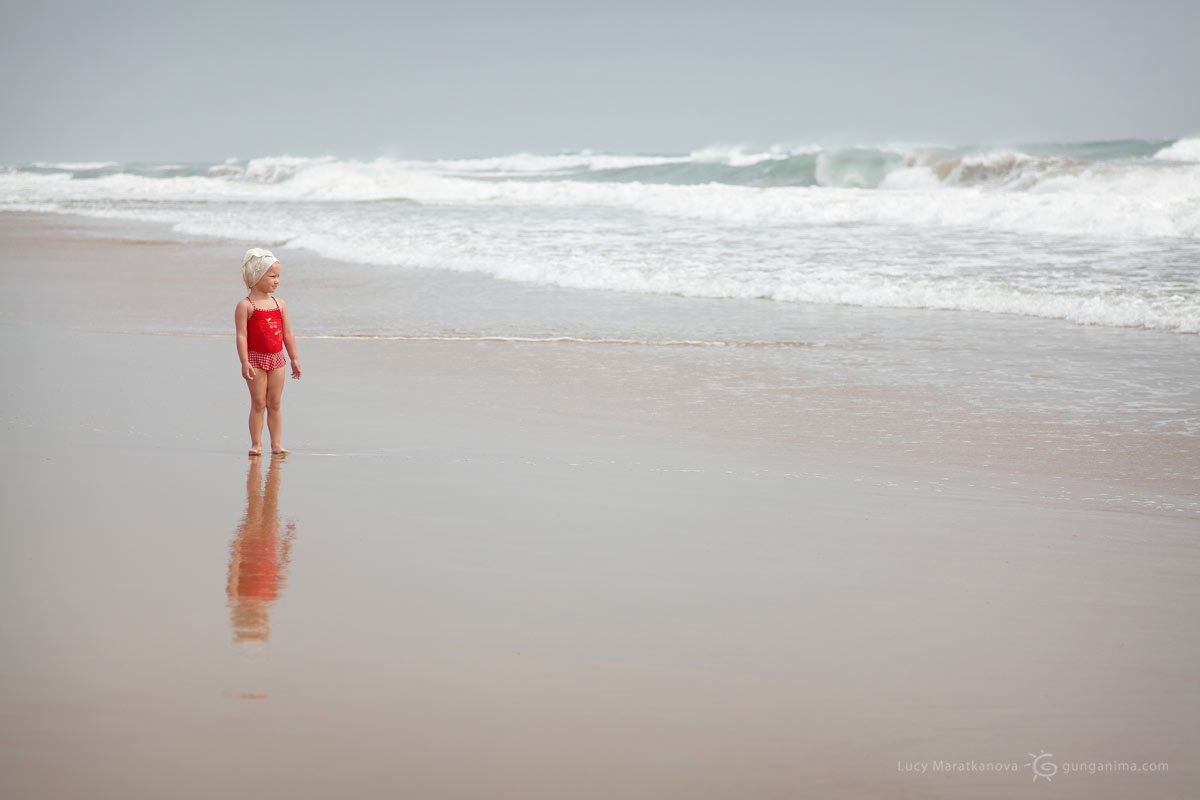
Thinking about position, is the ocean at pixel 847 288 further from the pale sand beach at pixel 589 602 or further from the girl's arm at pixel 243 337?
the girl's arm at pixel 243 337

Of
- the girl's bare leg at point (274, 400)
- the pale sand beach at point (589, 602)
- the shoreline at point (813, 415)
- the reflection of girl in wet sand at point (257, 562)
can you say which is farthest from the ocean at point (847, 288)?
the reflection of girl in wet sand at point (257, 562)

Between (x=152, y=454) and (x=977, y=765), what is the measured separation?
3.55 metres

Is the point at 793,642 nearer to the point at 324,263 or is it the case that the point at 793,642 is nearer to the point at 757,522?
the point at 757,522

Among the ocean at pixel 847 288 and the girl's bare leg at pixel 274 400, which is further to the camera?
the ocean at pixel 847 288

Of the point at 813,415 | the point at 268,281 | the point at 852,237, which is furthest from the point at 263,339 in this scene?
the point at 852,237

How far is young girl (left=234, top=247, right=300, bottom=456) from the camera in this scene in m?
4.75

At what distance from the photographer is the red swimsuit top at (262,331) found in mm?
4859

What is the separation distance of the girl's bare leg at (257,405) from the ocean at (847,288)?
105 inches

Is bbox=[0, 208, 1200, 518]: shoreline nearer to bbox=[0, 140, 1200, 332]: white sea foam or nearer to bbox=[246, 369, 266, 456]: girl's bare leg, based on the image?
bbox=[246, 369, 266, 456]: girl's bare leg

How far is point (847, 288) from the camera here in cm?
1100

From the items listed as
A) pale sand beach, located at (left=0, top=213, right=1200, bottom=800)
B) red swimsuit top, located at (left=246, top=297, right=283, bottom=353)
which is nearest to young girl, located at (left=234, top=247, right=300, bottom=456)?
red swimsuit top, located at (left=246, top=297, right=283, bottom=353)

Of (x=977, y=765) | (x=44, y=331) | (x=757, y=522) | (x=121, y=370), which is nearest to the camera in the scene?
(x=977, y=765)

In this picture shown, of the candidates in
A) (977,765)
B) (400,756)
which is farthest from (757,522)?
(400,756)

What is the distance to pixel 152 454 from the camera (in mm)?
4539
